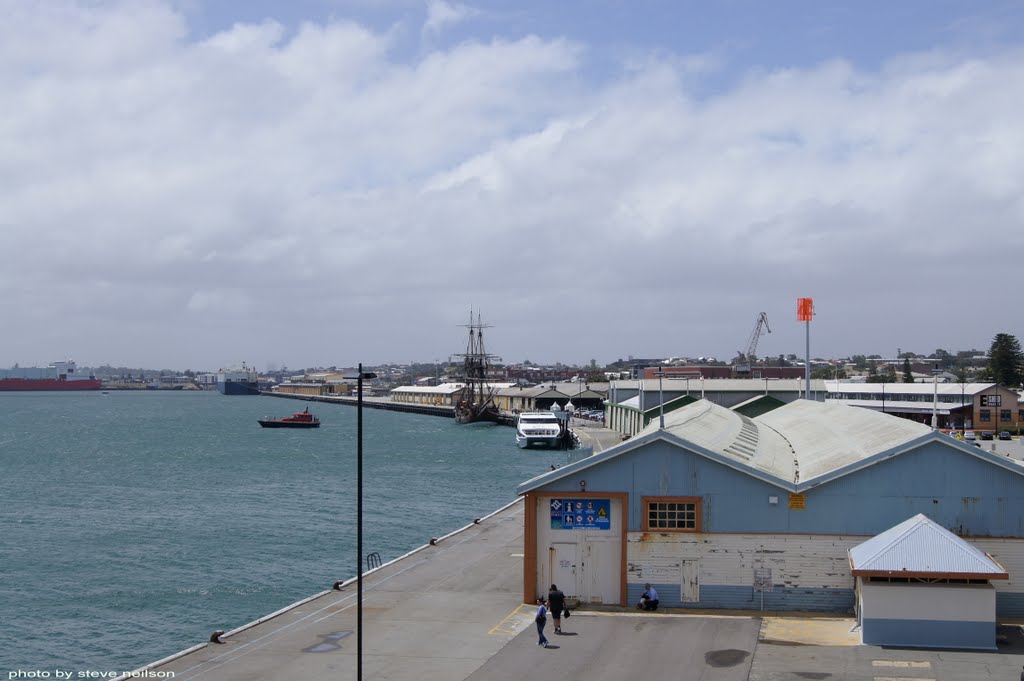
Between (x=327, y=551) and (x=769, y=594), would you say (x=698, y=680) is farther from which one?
(x=327, y=551)

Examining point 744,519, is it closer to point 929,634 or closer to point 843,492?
point 843,492

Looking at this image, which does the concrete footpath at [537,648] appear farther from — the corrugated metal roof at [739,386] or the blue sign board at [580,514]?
the corrugated metal roof at [739,386]

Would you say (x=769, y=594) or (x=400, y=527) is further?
(x=400, y=527)

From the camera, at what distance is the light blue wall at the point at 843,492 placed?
2692 centimetres

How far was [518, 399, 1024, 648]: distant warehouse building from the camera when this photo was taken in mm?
26984

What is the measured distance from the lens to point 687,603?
27844 millimetres

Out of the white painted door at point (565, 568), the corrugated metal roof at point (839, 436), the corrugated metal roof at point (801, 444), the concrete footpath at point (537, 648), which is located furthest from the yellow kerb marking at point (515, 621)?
the corrugated metal roof at point (839, 436)

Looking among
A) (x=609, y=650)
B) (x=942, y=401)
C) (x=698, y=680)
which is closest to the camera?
(x=698, y=680)

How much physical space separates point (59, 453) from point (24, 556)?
66.4 meters

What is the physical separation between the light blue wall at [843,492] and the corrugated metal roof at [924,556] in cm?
177

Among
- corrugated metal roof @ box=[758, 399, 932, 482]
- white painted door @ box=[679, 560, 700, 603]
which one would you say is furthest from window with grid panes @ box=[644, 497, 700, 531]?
corrugated metal roof @ box=[758, 399, 932, 482]

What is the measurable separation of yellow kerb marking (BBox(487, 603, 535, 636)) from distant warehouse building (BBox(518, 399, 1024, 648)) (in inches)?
28.0

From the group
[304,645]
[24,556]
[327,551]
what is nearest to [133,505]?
[24,556]

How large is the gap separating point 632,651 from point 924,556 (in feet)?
25.7
